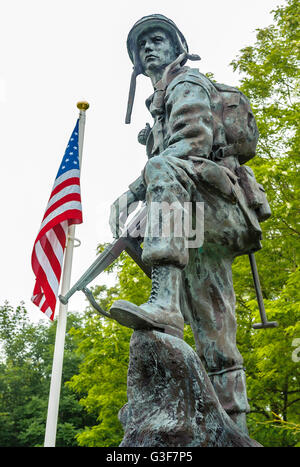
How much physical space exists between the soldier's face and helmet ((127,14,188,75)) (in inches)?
1.3

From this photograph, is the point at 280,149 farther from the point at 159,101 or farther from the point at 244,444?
the point at 244,444

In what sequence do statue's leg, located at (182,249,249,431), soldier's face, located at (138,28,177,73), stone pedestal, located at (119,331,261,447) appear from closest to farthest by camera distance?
stone pedestal, located at (119,331,261,447) → statue's leg, located at (182,249,249,431) → soldier's face, located at (138,28,177,73)

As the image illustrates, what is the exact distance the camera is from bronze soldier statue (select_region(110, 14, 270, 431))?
2414 mm

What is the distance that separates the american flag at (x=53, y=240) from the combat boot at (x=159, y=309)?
466 centimetres

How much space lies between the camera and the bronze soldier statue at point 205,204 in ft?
7.92

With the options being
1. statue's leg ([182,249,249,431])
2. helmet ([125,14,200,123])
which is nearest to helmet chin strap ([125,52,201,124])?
helmet ([125,14,200,123])

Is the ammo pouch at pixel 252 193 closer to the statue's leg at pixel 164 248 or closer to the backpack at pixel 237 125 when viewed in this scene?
the backpack at pixel 237 125

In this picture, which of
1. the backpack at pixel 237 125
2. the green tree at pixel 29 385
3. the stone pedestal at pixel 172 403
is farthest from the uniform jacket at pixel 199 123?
the green tree at pixel 29 385

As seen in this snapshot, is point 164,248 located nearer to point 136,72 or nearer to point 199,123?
point 199,123

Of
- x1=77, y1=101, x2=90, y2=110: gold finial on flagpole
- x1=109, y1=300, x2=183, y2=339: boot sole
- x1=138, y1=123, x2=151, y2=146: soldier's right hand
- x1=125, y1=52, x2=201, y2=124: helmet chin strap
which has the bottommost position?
x1=109, y1=300, x2=183, y2=339: boot sole

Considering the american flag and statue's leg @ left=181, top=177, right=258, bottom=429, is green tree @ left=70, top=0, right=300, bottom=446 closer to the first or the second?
the american flag

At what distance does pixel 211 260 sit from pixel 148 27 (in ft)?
5.49

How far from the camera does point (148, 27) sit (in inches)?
139
